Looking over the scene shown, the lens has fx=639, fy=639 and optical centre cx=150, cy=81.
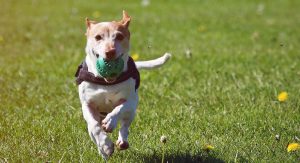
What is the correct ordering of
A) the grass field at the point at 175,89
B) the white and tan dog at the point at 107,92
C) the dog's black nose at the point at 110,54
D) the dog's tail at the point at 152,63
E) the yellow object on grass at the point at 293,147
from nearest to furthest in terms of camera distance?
the dog's black nose at the point at 110,54, the white and tan dog at the point at 107,92, the yellow object on grass at the point at 293,147, the grass field at the point at 175,89, the dog's tail at the point at 152,63

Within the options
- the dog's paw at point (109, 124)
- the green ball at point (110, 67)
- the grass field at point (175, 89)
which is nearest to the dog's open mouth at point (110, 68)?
the green ball at point (110, 67)

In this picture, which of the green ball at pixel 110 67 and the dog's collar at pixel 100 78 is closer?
the green ball at pixel 110 67

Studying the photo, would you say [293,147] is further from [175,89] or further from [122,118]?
[175,89]

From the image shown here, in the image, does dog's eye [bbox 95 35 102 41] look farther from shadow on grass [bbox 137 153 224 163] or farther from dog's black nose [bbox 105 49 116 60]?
shadow on grass [bbox 137 153 224 163]

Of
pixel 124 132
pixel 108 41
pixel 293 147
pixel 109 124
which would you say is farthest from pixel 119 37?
pixel 293 147

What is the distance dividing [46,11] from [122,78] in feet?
35.0

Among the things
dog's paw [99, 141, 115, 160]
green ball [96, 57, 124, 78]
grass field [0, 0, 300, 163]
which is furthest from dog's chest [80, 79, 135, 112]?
grass field [0, 0, 300, 163]

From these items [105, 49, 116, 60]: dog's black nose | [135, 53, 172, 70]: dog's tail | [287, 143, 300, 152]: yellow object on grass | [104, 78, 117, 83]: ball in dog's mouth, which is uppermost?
[105, 49, 116, 60]: dog's black nose

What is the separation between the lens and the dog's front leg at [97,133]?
4035mm

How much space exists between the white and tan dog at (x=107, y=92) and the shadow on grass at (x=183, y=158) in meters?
0.34

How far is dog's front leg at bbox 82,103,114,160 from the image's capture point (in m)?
4.04

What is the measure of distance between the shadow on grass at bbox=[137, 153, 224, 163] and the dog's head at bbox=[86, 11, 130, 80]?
0.78 metres

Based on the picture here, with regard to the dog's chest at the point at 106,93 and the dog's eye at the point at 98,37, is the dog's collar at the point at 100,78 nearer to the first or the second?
the dog's chest at the point at 106,93

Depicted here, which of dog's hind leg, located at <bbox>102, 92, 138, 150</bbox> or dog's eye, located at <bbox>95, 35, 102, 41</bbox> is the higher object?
dog's eye, located at <bbox>95, 35, 102, 41</bbox>
